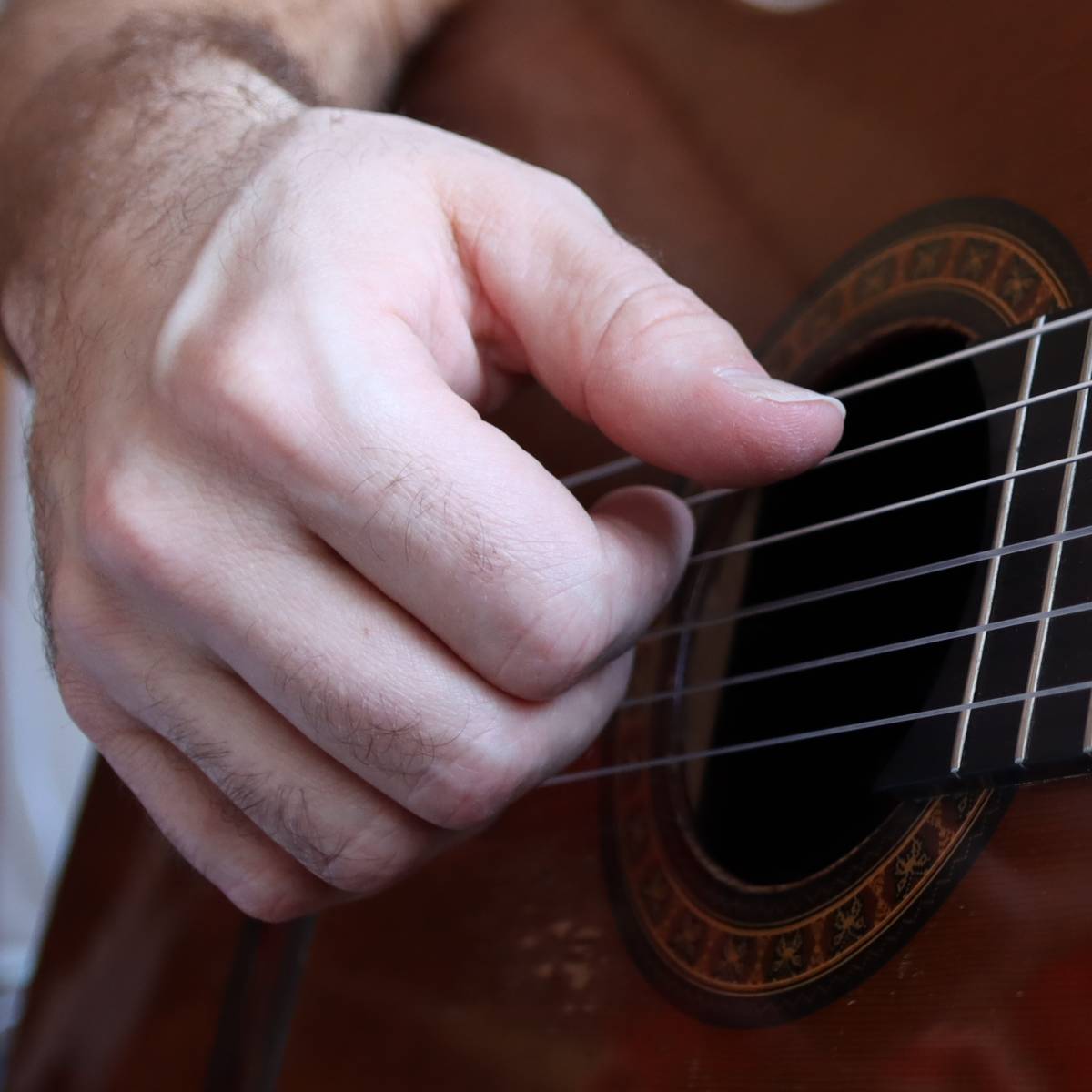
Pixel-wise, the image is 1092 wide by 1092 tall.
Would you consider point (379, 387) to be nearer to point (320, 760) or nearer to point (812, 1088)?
point (320, 760)

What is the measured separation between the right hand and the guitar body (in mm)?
141

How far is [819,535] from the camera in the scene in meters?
0.68

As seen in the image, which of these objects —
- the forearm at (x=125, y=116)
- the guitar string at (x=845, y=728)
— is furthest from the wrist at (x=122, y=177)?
the guitar string at (x=845, y=728)

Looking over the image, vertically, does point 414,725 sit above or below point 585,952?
above

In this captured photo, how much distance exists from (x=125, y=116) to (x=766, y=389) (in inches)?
18.7

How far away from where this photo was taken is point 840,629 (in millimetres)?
640

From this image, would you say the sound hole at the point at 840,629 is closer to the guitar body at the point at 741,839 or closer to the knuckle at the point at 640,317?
the guitar body at the point at 741,839

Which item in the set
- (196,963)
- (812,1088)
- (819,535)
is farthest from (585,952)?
(196,963)

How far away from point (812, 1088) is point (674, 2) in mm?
674

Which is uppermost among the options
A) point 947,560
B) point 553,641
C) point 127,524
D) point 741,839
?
point 127,524

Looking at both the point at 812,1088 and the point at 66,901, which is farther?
the point at 66,901

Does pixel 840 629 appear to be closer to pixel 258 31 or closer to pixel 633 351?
pixel 633 351

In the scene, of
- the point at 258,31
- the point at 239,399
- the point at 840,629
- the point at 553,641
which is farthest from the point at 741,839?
the point at 258,31

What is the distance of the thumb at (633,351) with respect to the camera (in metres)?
0.45
